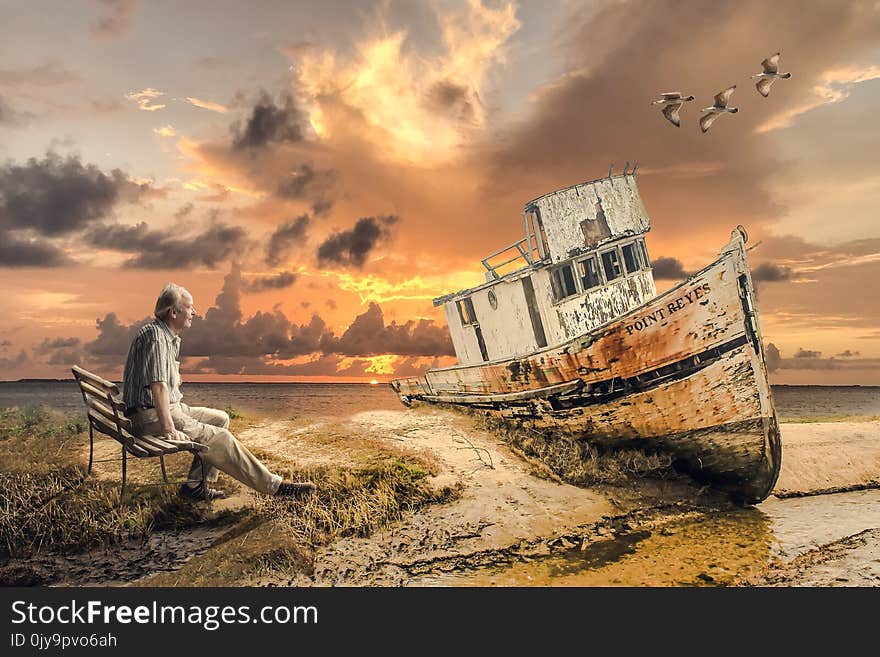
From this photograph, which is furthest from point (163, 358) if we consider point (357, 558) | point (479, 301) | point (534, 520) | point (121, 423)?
point (479, 301)

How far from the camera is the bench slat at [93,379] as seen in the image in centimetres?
525

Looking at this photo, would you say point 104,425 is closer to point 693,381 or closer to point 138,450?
point 138,450

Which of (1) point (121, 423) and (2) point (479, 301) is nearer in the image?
(1) point (121, 423)

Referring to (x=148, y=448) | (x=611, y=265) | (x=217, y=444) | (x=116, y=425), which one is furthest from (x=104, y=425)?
(x=611, y=265)

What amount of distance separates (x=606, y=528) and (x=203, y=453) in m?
4.57

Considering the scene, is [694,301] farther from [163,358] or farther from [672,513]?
[163,358]

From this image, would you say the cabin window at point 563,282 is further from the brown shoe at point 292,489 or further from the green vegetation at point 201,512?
the brown shoe at point 292,489

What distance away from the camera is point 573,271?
10820 mm

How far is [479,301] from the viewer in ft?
41.6

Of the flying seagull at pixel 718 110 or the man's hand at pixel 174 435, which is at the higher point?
the flying seagull at pixel 718 110

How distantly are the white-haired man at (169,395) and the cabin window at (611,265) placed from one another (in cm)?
824

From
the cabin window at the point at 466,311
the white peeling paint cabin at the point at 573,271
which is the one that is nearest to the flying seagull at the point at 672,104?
the white peeling paint cabin at the point at 573,271

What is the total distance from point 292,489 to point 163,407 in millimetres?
1581

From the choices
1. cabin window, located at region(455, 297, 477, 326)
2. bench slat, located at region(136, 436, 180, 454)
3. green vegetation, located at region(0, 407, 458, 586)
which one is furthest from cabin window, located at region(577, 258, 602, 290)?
bench slat, located at region(136, 436, 180, 454)
